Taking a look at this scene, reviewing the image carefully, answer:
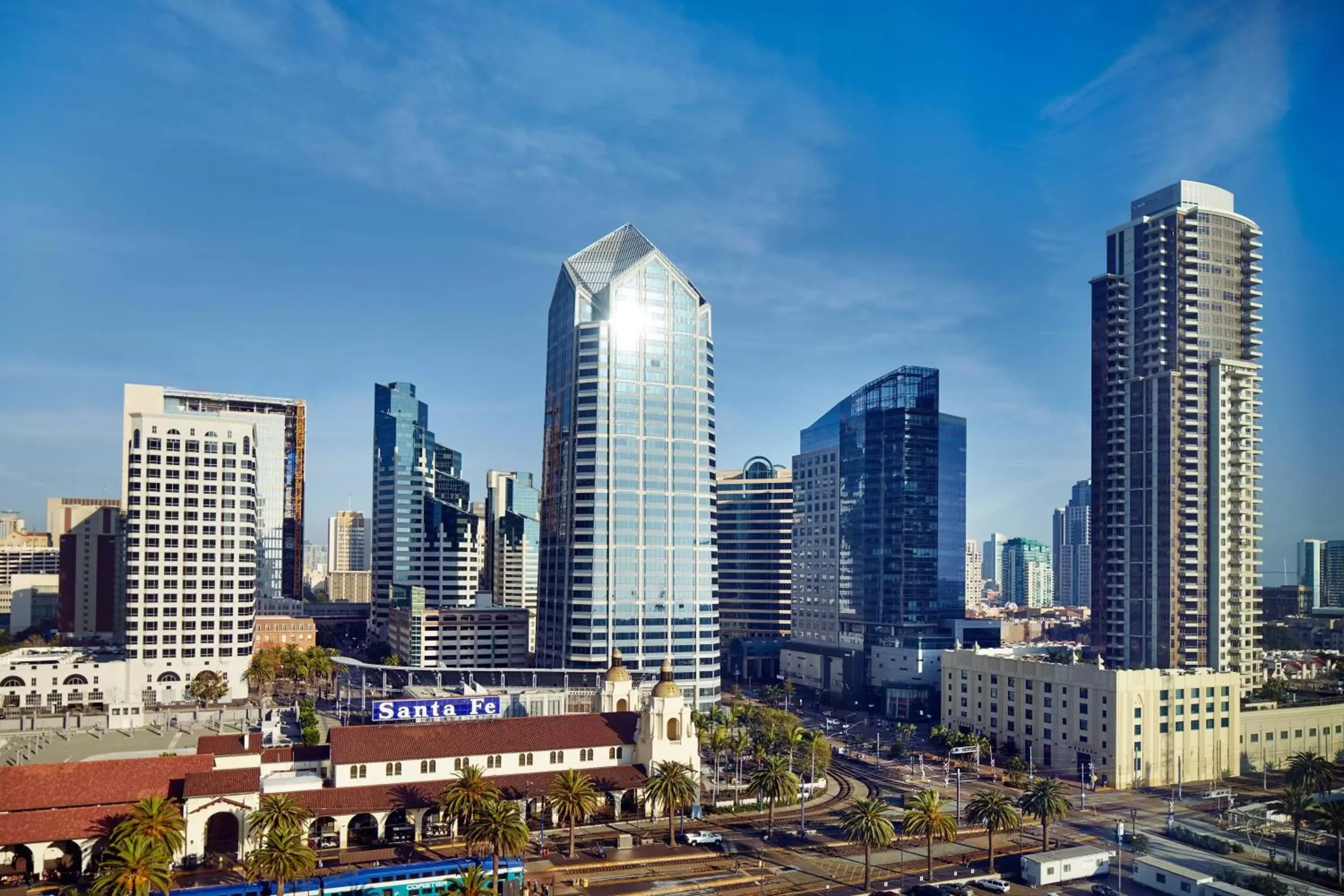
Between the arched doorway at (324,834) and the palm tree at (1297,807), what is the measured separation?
6474 cm

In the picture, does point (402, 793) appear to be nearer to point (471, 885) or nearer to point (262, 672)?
point (471, 885)

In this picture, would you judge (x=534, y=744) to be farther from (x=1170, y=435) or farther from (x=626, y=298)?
(x=1170, y=435)

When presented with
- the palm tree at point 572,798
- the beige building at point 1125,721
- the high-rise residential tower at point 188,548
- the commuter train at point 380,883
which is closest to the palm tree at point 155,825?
the commuter train at point 380,883

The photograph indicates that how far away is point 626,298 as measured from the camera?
141m

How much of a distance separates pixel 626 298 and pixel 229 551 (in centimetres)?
6692

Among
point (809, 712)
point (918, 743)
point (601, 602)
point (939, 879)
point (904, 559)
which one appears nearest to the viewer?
point (939, 879)

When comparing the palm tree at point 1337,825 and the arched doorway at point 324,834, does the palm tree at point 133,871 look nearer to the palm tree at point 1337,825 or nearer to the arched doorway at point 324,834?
the arched doorway at point 324,834

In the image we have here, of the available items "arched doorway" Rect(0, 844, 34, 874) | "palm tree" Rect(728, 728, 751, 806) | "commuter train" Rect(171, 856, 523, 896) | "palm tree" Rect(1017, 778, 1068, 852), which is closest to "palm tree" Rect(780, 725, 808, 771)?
"palm tree" Rect(728, 728, 751, 806)

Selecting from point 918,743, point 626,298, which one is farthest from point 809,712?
point 626,298

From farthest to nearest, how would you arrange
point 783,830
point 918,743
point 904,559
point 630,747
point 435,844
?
1. point 904,559
2. point 918,743
3. point 630,747
4. point 783,830
5. point 435,844

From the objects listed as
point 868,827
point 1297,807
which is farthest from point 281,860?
point 1297,807

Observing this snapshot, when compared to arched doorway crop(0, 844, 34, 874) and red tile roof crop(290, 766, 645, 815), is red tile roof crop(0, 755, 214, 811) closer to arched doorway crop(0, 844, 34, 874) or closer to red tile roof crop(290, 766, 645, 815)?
arched doorway crop(0, 844, 34, 874)

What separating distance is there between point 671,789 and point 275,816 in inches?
1080

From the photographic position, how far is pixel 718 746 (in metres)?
102
